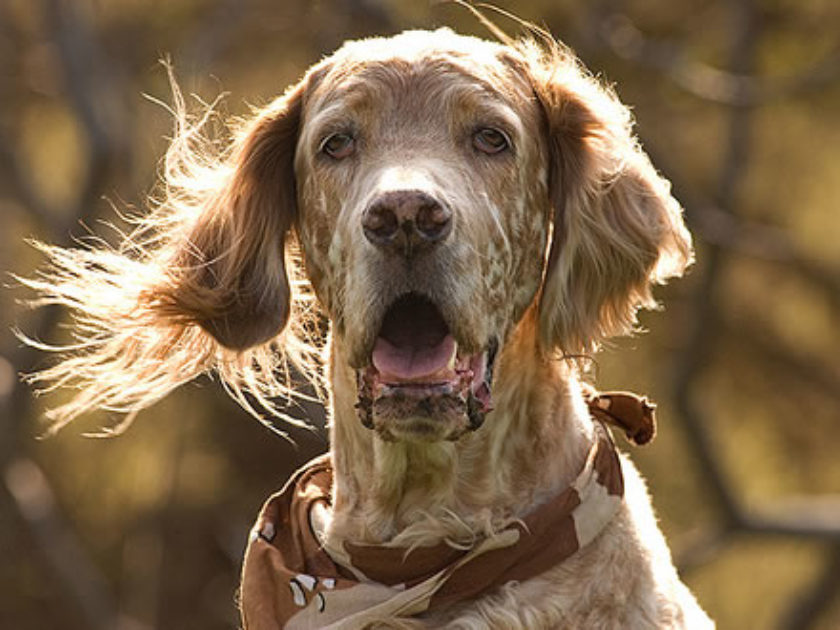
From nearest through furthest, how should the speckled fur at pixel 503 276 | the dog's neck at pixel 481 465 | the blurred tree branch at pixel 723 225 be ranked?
the speckled fur at pixel 503 276 < the dog's neck at pixel 481 465 < the blurred tree branch at pixel 723 225

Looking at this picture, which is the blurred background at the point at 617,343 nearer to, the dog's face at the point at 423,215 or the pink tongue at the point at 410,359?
the dog's face at the point at 423,215

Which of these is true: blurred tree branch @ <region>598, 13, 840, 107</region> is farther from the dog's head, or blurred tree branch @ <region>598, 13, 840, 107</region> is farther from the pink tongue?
the pink tongue

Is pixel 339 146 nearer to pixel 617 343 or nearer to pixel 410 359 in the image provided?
pixel 410 359

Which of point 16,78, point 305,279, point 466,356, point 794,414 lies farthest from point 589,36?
point 466,356

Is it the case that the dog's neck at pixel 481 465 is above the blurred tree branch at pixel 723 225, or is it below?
below

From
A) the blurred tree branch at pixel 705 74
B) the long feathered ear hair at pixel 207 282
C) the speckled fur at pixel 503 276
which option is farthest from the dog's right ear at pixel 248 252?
the blurred tree branch at pixel 705 74

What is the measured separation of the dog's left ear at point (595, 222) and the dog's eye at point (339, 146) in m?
0.53

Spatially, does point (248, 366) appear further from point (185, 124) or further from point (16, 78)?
point (16, 78)

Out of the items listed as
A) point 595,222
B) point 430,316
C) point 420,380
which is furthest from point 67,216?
point 420,380

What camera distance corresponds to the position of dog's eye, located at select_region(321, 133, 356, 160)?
16.0ft

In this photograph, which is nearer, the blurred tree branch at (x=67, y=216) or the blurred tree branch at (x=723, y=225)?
the blurred tree branch at (x=723, y=225)

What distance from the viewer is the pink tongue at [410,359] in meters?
4.56

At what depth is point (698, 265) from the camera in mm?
12758

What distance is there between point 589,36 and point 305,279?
5980 mm
